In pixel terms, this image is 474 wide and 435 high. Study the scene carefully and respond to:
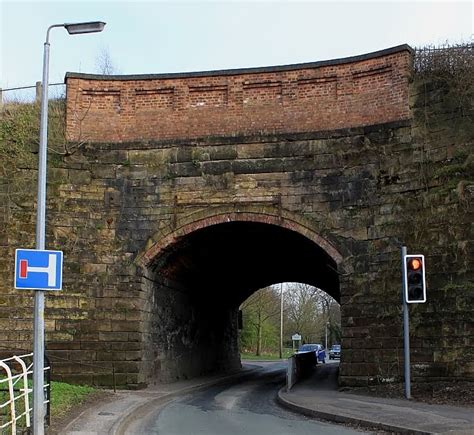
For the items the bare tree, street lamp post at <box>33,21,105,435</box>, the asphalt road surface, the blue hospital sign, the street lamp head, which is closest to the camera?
street lamp post at <box>33,21,105,435</box>

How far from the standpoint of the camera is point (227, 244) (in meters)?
20.3

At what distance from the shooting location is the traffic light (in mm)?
13641

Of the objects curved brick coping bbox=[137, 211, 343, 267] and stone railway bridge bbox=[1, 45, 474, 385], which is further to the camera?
curved brick coping bbox=[137, 211, 343, 267]

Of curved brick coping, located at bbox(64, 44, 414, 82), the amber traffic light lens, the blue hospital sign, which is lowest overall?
the blue hospital sign

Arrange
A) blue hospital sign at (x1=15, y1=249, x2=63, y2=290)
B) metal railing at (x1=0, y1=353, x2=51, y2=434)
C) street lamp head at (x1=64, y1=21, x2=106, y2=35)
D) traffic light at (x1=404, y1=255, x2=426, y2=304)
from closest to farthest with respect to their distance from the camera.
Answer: metal railing at (x1=0, y1=353, x2=51, y2=434) < blue hospital sign at (x1=15, y1=249, x2=63, y2=290) < street lamp head at (x1=64, y1=21, x2=106, y2=35) < traffic light at (x1=404, y1=255, x2=426, y2=304)

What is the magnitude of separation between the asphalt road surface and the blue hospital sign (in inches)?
139

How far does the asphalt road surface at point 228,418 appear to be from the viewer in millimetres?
10906

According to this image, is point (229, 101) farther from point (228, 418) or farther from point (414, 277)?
point (228, 418)

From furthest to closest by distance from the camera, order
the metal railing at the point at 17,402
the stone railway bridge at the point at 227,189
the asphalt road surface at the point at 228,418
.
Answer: the stone railway bridge at the point at 227,189 < the asphalt road surface at the point at 228,418 < the metal railing at the point at 17,402

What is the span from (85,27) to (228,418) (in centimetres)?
782

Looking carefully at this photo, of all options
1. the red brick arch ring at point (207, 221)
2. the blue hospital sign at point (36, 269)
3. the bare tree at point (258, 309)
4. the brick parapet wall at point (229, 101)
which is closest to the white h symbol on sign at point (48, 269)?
the blue hospital sign at point (36, 269)

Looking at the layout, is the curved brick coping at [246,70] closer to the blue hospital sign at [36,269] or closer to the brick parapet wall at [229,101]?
the brick parapet wall at [229,101]

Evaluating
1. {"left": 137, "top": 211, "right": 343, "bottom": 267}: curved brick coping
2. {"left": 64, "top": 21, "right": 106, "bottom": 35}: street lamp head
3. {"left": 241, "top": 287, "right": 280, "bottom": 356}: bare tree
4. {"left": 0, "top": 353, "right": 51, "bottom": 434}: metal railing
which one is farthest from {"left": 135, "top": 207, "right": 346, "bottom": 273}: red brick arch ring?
{"left": 241, "top": 287, "right": 280, "bottom": 356}: bare tree

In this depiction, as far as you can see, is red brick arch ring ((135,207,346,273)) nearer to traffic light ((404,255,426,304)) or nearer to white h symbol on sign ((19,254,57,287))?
traffic light ((404,255,426,304))
